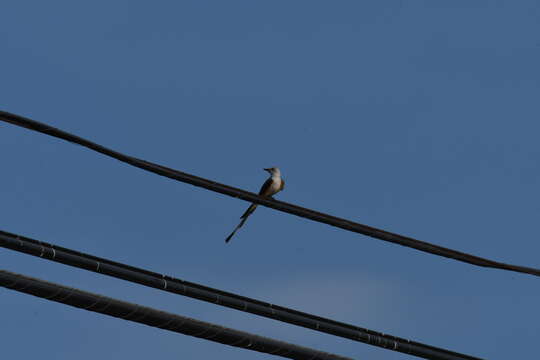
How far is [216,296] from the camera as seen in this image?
12.1m

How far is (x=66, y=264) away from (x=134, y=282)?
30.1 inches

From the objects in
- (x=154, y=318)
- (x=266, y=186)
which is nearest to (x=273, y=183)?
(x=266, y=186)

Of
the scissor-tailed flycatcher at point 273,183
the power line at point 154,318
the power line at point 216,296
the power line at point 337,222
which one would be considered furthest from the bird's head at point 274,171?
the power line at point 154,318

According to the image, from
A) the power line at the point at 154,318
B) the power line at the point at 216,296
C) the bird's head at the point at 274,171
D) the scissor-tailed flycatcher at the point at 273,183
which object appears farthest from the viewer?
the bird's head at the point at 274,171

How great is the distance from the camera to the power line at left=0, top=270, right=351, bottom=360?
10.7 m

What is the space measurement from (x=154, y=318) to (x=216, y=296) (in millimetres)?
827

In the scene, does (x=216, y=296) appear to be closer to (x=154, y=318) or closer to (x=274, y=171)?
(x=154, y=318)

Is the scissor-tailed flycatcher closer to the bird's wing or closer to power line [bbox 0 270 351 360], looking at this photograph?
the bird's wing

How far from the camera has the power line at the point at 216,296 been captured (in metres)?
11.1

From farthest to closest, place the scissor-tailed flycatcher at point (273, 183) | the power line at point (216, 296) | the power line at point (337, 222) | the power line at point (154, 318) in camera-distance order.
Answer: the scissor-tailed flycatcher at point (273, 183), the power line at point (337, 222), the power line at point (216, 296), the power line at point (154, 318)

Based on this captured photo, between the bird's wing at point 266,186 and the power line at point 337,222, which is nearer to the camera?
the power line at point 337,222

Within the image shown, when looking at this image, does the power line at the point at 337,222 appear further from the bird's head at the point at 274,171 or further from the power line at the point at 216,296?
the bird's head at the point at 274,171

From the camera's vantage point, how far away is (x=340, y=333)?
12.6 m

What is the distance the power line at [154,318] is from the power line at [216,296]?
27 cm
